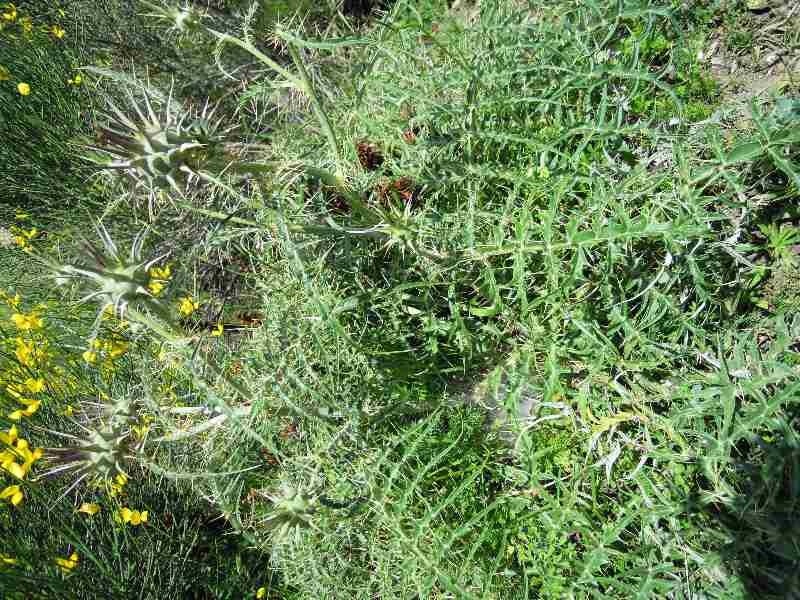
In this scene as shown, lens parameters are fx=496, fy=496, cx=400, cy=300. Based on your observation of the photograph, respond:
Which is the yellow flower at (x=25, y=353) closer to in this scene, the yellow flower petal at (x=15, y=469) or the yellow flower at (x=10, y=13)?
the yellow flower petal at (x=15, y=469)

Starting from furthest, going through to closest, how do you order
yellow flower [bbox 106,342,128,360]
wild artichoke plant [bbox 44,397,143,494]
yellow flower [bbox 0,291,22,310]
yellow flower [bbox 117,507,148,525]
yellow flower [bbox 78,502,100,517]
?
yellow flower [bbox 0,291,22,310] < yellow flower [bbox 106,342,128,360] < yellow flower [bbox 117,507,148,525] < yellow flower [bbox 78,502,100,517] < wild artichoke plant [bbox 44,397,143,494]

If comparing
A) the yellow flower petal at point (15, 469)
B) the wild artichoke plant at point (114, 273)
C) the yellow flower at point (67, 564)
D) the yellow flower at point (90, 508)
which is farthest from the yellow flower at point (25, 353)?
the wild artichoke plant at point (114, 273)

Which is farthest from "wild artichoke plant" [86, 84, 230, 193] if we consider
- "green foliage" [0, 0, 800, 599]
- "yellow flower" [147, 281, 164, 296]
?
"yellow flower" [147, 281, 164, 296]

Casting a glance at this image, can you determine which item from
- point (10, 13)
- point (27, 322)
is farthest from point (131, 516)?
point (10, 13)

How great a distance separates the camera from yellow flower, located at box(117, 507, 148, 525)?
7.59ft

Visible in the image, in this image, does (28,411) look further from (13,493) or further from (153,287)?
(153,287)

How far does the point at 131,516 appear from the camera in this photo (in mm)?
2359

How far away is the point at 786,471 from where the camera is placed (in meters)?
1.75

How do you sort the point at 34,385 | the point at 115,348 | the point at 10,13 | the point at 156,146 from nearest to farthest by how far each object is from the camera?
1. the point at 156,146
2. the point at 115,348
3. the point at 34,385
4. the point at 10,13

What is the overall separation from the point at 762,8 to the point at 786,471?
2056mm

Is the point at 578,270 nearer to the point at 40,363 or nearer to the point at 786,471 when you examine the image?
the point at 786,471

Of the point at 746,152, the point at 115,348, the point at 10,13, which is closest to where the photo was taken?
the point at 746,152

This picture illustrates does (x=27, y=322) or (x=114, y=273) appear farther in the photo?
(x=27, y=322)

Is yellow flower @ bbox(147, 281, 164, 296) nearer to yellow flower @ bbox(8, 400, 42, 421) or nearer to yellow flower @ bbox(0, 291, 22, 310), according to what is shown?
yellow flower @ bbox(8, 400, 42, 421)
